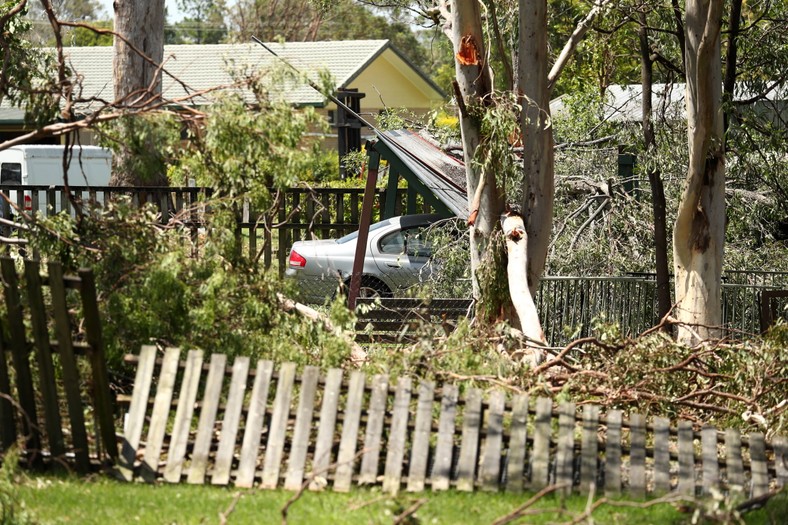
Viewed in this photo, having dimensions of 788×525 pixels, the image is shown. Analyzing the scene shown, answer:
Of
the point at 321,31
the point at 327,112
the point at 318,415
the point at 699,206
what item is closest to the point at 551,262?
the point at 699,206

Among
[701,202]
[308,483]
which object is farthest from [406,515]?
[701,202]

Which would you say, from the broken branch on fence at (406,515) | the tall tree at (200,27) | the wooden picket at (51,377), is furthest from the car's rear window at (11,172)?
Answer: the tall tree at (200,27)

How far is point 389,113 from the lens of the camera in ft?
49.4

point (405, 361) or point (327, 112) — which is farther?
point (327, 112)

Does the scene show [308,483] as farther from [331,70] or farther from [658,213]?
[331,70]

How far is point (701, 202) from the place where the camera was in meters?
10.1

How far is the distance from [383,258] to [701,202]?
463cm

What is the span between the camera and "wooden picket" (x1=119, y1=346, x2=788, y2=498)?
19.0ft

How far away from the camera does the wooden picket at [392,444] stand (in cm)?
578

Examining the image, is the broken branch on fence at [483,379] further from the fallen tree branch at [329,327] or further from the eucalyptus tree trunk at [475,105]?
the eucalyptus tree trunk at [475,105]

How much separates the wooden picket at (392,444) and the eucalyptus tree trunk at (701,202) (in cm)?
393

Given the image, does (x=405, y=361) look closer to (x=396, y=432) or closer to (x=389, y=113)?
(x=396, y=432)

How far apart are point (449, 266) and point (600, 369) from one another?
13.5 ft

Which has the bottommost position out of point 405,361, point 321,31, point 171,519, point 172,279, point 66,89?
point 171,519
